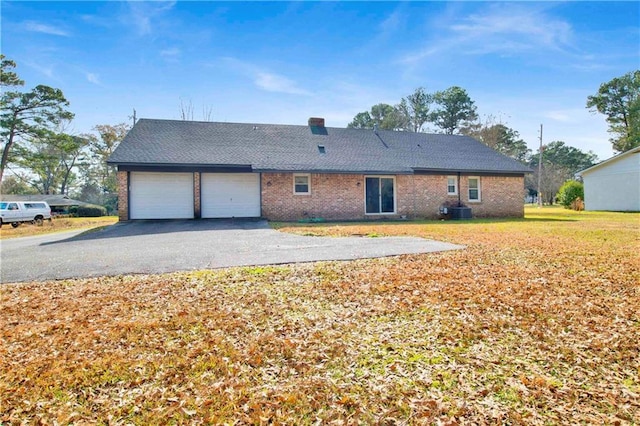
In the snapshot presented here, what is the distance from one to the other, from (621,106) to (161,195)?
1799 inches

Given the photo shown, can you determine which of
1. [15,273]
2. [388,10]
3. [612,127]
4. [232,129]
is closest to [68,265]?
[15,273]

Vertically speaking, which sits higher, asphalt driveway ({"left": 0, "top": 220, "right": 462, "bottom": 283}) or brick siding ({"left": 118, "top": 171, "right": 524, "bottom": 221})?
brick siding ({"left": 118, "top": 171, "right": 524, "bottom": 221})

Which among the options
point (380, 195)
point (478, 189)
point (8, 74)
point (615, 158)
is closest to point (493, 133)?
point (615, 158)

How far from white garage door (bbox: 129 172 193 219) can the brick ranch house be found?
0.04 meters

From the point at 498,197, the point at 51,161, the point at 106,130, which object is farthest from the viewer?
the point at 106,130

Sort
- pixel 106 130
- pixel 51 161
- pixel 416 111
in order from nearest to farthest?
pixel 51 161 < pixel 106 130 < pixel 416 111

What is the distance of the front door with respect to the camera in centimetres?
1673

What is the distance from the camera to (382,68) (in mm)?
15555

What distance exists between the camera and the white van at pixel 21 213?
18812 mm

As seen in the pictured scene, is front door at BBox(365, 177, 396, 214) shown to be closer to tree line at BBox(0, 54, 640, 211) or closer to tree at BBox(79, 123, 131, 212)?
tree line at BBox(0, 54, 640, 211)

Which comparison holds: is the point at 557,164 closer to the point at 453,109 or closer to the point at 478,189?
the point at 453,109

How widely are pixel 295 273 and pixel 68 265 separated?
4464 mm

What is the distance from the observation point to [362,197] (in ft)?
54.1

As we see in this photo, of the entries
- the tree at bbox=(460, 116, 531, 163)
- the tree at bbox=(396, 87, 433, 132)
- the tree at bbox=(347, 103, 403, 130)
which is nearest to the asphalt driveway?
the tree at bbox=(347, 103, 403, 130)
